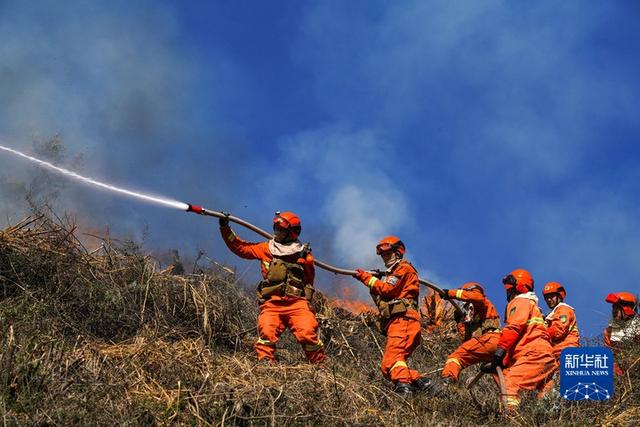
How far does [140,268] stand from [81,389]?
14.1ft

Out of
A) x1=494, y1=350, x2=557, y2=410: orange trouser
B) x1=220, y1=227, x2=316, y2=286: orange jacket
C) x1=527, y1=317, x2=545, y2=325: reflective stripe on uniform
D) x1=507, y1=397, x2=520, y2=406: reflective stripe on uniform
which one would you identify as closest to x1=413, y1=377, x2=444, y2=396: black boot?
x1=507, y1=397, x2=520, y2=406: reflective stripe on uniform

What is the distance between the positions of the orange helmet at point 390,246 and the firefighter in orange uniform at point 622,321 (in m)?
3.84

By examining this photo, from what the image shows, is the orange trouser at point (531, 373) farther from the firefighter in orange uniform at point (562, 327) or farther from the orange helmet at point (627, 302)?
the orange helmet at point (627, 302)

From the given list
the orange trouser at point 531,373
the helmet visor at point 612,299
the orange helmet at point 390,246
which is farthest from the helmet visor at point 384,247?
the helmet visor at point 612,299

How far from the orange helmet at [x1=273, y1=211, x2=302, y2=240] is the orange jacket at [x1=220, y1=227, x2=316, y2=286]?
0.41ft

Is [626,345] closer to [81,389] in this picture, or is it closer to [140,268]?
[140,268]

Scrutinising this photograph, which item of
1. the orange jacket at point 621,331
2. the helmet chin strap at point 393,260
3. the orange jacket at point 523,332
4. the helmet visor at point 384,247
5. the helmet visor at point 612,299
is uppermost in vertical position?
the helmet visor at point 612,299

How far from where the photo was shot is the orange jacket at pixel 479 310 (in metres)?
9.09

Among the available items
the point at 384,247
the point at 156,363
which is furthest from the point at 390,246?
the point at 156,363

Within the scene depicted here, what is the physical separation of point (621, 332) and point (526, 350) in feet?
11.1

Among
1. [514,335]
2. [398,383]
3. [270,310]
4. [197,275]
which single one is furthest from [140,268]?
[514,335]

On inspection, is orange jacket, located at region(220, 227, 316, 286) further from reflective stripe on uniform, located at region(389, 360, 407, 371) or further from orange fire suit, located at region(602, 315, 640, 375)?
orange fire suit, located at region(602, 315, 640, 375)

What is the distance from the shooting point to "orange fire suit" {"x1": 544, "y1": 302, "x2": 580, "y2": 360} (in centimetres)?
1041

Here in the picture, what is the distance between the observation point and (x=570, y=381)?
688 centimetres
